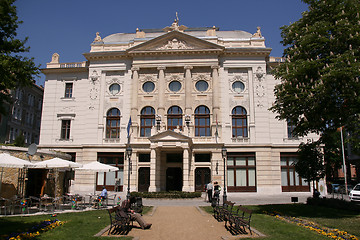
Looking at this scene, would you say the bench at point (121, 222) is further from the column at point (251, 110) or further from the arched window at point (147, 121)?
the column at point (251, 110)

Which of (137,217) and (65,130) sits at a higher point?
(65,130)

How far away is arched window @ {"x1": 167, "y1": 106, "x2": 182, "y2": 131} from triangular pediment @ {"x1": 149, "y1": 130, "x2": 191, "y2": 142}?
12.6ft

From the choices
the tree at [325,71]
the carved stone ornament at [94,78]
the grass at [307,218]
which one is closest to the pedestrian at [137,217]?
the grass at [307,218]

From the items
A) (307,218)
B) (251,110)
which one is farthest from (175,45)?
(307,218)

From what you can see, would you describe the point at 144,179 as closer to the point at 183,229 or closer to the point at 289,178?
the point at 289,178

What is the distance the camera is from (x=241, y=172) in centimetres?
3566

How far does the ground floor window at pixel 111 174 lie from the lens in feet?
119

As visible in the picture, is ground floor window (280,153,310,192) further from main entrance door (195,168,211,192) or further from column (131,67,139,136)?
column (131,67,139,136)

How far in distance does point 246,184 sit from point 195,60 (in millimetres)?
17158

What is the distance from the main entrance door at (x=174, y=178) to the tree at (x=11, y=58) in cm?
2544

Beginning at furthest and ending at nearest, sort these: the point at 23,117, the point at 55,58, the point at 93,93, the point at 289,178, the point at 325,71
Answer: the point at 23,117, the point at 55,58, the point at 93,93, the point at 289,178, the point at 325,71

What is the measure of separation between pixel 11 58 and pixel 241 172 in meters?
29.3

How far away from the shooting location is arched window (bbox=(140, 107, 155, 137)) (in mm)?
37219

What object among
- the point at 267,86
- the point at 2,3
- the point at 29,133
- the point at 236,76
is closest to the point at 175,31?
the point at 236,76
